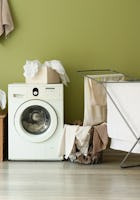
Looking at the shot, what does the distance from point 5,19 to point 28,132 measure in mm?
1296

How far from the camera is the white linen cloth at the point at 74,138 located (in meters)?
3.90

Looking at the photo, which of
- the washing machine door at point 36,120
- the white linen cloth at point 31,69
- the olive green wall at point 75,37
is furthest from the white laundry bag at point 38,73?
the olive green wall at point 75,37

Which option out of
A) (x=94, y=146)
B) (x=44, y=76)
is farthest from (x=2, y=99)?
(x=94, y=146)

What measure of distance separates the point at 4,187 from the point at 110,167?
1.18 m

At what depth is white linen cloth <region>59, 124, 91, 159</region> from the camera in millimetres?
3904

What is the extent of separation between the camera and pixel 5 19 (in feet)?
14.6

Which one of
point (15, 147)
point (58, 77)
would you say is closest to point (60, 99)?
point (58, 77)

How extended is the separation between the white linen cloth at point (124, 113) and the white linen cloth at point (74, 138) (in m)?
0.30

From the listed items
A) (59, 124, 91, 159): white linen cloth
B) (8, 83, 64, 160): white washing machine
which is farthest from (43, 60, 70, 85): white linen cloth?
(59, 124, 91, 159): white linen cloth

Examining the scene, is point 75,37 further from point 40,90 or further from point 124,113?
point 124,113

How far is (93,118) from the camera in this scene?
4.12m

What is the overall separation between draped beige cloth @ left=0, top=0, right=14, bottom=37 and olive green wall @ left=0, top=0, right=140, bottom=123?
3.4 inches

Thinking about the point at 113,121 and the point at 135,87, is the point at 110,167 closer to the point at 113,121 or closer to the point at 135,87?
the point at 113,121

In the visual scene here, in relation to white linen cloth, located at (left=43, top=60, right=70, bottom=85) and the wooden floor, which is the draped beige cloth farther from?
the wooden floor
